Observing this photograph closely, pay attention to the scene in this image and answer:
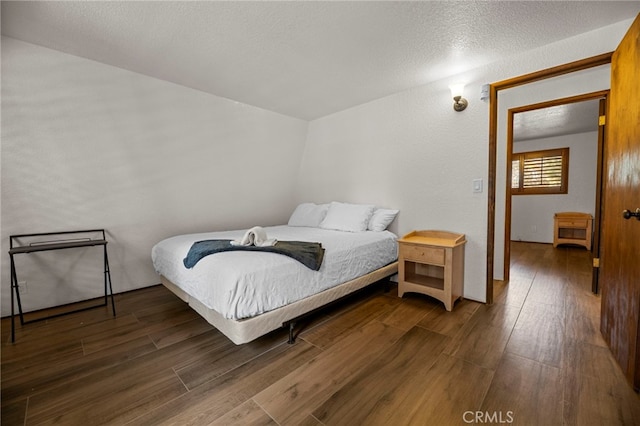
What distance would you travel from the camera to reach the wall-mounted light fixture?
2.59 metres

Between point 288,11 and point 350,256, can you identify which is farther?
point 350,256

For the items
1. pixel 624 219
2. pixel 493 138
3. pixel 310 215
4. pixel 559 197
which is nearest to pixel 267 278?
pixel 310 215

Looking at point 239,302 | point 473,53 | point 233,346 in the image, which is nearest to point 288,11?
point 473,53

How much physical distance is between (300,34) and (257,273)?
182 cm

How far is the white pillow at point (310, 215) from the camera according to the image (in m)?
3.73

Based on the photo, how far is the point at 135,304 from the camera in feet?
8.71

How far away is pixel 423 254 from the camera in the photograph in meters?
2.60

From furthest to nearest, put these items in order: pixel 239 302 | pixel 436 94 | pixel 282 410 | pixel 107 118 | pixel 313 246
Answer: pixel 436 94
pixel 107 118
pixel 313 246
pixel 239 302
pixel 282 410

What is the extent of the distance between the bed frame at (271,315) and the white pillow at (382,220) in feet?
2.40

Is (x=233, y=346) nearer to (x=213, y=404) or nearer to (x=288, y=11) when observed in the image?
(x=213, y=404)

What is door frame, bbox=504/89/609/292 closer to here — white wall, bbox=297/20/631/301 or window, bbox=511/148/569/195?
white wall, bbox=297/20/631/301

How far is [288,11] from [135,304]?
2969mm

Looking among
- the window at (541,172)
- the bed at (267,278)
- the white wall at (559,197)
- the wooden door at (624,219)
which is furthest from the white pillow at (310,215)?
the white wall at (559,197)

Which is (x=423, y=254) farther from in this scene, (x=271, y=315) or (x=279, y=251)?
(x=271, y=315)
